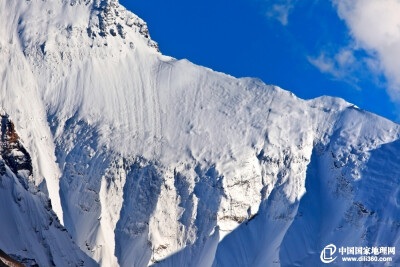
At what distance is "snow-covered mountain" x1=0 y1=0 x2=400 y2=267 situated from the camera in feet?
512

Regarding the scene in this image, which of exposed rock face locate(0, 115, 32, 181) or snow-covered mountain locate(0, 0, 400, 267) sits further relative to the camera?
snow-covered mountain locate(0, 0, 400, 267)

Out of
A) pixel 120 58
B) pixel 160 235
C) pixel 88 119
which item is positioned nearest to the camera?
pixel 160 235

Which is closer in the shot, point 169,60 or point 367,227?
point 367,227

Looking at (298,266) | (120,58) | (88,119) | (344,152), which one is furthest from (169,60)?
(298,266)

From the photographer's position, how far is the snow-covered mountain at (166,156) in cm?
15612

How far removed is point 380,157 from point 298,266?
105ft

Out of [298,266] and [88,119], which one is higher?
[88,119]

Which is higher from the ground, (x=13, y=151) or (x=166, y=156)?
(x=166, y=156)

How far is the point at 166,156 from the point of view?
166m

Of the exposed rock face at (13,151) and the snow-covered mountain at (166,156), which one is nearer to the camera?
the exposed rock face at (13,151)

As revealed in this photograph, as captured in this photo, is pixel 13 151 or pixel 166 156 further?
pixel 166 156

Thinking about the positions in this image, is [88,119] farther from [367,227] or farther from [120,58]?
[367,227]

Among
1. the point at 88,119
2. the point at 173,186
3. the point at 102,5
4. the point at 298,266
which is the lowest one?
the point at 298,266

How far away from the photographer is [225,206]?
161m
